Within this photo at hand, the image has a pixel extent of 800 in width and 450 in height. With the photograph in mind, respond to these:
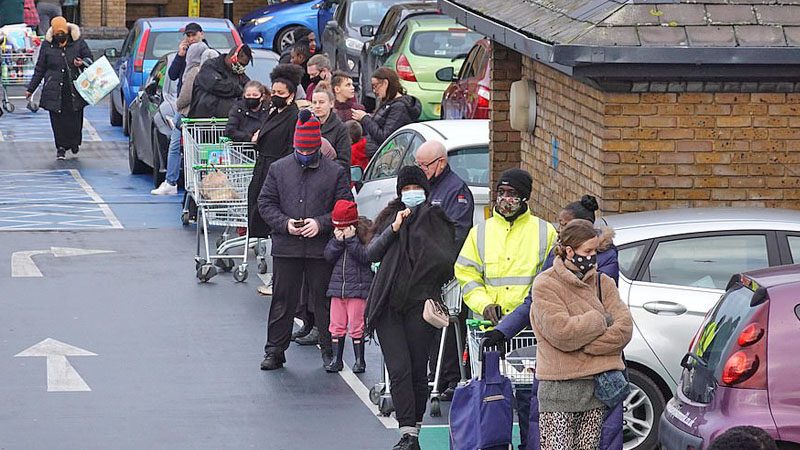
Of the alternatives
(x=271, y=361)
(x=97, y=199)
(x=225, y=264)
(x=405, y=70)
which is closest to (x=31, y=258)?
(x=225, y=264)

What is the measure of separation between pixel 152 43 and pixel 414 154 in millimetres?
11928

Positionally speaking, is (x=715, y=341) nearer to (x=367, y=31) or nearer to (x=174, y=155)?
(x=174, y=155)

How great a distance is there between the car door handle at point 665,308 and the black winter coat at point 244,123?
6757mm

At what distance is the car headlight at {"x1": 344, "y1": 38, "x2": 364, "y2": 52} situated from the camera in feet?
90.6

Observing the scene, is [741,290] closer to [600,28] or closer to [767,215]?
[767,215]

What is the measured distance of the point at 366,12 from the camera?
94.3 feet

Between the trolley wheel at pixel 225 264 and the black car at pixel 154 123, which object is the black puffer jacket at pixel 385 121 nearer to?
the trolley wheel at pixel 225 264

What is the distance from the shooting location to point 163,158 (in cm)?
2027

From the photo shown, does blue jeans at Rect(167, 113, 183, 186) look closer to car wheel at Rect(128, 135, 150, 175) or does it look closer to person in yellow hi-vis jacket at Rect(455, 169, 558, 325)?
car wheel at Rect(128, 135, 150, 175)

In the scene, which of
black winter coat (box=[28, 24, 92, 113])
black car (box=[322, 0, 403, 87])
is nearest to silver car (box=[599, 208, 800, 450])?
black winter coat (box=[28, 24, 92, 113])

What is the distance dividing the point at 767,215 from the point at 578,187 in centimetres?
247

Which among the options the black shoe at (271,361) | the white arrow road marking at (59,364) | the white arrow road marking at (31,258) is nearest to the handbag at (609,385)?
the black shoe at (271,361)

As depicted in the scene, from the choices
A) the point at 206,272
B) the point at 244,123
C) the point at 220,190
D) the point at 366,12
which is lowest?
the point at 206,272

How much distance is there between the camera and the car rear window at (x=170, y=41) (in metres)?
24.7
